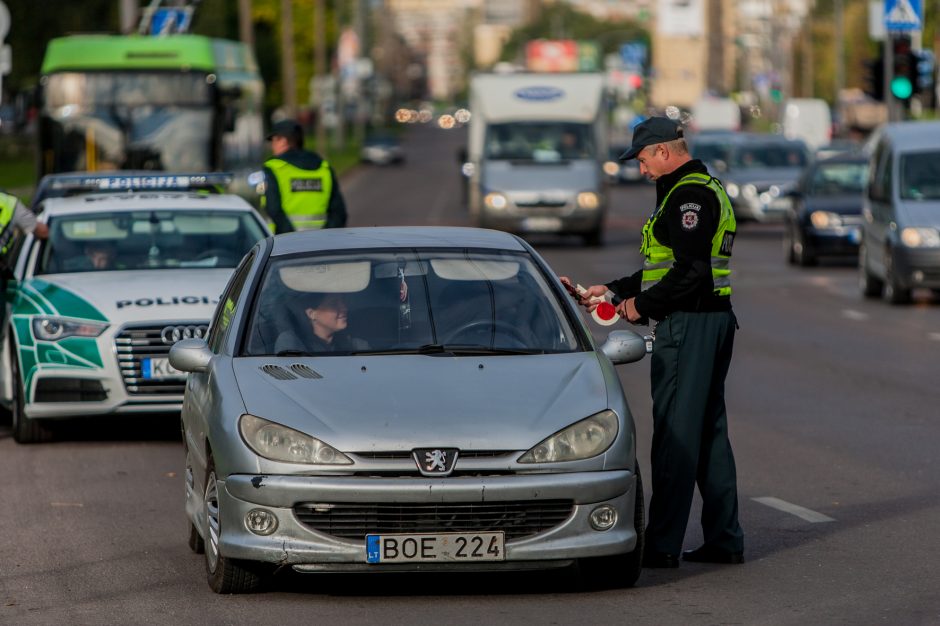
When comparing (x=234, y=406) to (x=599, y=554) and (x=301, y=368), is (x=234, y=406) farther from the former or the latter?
(x=599, y=554)

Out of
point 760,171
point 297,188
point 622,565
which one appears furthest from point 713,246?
point 760,171

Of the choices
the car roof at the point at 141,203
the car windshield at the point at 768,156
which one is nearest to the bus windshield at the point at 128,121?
the car roof at the point at 141,203

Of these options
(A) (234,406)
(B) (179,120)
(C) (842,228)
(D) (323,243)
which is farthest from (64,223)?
(C) (842,228)

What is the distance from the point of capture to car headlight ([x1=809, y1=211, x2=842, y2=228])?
30.6 m

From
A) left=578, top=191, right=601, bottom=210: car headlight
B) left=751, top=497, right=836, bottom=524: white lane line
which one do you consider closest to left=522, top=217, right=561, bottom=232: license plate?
left=578, top=191, right=601, bottom=210: car headlight

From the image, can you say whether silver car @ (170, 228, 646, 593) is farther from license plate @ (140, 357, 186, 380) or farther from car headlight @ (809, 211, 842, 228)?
car headlight @ (809, 211, 842, 228)

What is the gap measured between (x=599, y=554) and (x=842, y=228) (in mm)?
23849

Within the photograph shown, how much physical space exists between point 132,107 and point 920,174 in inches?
408

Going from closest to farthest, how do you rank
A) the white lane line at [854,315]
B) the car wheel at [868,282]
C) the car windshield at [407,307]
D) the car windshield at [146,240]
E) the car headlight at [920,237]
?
the car windshield at [407,307] → the car windshield at [146,240] → the white lane line at [854,315] → the car headlight at [920,237] → the car wheel at [868,282]

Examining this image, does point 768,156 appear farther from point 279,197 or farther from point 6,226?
point 6,226

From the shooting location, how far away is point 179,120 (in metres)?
28.0

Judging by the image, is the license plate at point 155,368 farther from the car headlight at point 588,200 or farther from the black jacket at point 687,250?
the car headlight at point 588,200

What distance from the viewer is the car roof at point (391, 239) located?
28.7ft

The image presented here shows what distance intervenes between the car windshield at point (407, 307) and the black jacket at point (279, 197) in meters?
7.01
